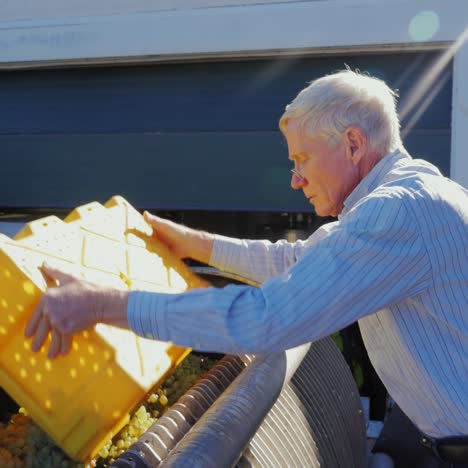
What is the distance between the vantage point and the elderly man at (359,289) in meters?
1.39

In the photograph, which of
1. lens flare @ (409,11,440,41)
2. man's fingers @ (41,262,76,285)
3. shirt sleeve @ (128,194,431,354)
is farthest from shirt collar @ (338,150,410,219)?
lens flare @ (409,11,440,41)

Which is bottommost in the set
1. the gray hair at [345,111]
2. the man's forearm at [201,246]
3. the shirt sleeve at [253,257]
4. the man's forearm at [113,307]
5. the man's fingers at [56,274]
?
the shirt sleeve at [253,257]

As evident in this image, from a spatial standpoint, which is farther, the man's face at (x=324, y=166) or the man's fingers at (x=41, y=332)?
the man's face at (x=324, y=166)

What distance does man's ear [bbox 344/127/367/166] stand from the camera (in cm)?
176

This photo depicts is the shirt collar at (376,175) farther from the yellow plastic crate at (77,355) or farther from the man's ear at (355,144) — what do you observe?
the yellow plastic crate at (77,355)

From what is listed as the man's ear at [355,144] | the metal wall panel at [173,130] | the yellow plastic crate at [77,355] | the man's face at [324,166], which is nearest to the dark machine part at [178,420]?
the yellow plastic crate at [77,355]

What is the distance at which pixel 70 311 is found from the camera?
4.63ft

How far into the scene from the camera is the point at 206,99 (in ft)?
16.4

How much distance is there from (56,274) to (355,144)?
2.95 ft

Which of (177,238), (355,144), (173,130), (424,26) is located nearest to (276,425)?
(177,238)

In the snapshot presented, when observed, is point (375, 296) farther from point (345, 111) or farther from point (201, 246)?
point (201, 246)

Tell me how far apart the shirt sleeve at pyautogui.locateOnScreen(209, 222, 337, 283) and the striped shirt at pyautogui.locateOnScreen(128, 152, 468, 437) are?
2.37 ft

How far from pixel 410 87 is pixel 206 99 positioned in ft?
5.21

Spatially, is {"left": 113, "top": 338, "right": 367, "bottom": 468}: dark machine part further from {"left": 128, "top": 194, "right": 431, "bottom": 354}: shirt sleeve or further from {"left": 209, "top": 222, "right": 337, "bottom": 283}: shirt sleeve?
{"left": 209, "top": 222, "right": 337, "bottom": 283}: shirt sleeve
